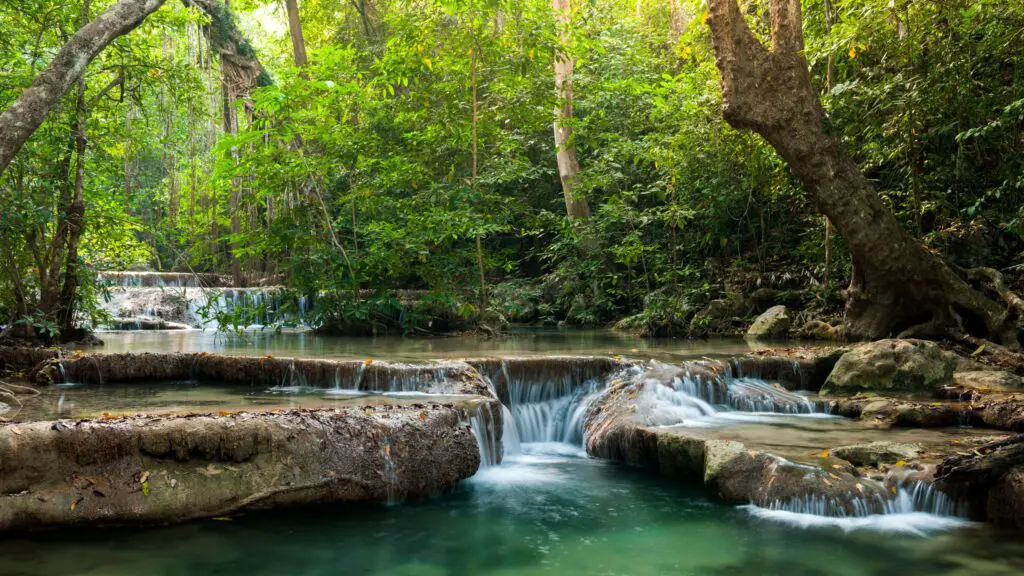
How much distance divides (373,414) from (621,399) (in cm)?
280

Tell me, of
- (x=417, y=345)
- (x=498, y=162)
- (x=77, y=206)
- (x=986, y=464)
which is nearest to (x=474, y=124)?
(x=498, y=162)

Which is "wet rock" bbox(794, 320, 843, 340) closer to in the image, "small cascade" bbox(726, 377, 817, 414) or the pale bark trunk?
"small cascade" bbox(726, 377, 817, 414)

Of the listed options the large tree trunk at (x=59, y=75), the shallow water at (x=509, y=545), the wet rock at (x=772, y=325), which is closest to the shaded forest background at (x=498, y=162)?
the wet rock at (x=772, y=325)

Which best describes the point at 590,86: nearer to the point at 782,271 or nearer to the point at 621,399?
the point at 782,271

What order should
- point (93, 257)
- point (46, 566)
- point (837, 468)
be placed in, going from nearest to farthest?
point (46, 566), point (837, 468), point (93, 257)

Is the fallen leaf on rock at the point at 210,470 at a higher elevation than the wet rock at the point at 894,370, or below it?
below

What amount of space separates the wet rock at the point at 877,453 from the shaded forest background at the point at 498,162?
4796 millimetres

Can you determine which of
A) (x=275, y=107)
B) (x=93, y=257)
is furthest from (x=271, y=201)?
(x=93, y=257)

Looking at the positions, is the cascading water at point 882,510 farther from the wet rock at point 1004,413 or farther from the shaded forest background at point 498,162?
the shaded forest background at point 498,162

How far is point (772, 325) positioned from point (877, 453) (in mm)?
7150

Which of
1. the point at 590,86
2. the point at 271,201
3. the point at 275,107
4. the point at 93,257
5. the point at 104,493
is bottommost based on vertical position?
the point at 104,493

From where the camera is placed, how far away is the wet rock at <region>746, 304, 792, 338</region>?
460 inches

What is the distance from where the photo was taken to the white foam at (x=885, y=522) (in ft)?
13.9

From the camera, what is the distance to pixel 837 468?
4.66m
